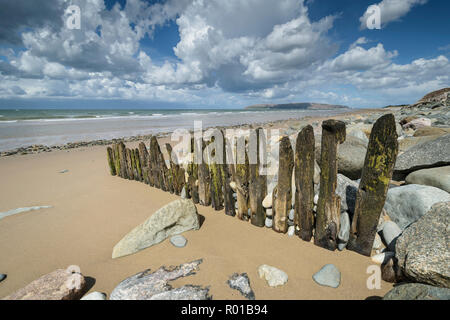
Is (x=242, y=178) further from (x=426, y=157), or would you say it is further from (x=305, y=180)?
(x=426, y=157)

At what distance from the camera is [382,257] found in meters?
2.49

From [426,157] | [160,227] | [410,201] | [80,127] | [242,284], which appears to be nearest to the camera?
[242,284]

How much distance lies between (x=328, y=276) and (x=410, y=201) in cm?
174

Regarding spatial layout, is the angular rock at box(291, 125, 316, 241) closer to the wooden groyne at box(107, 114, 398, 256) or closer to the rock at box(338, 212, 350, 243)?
the wooden groyne at box(107, 114, 398, 256)

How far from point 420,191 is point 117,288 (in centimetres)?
401

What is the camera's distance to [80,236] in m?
3.32

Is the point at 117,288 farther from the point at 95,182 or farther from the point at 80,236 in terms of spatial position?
the point at 95,182

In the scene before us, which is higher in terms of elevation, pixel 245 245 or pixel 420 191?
pixel 420 191

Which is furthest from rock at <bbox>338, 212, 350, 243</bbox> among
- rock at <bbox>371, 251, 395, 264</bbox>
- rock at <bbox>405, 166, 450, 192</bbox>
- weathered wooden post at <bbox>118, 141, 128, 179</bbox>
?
weathered wooden post at <bbox>118, 141, 128, 179</bbox>

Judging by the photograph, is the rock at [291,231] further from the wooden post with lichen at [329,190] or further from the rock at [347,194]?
the rock at [347,194]

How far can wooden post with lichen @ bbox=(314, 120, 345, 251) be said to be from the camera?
2.40m

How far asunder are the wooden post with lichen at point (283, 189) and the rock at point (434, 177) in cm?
235

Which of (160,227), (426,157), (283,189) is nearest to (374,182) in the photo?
(283,189)
